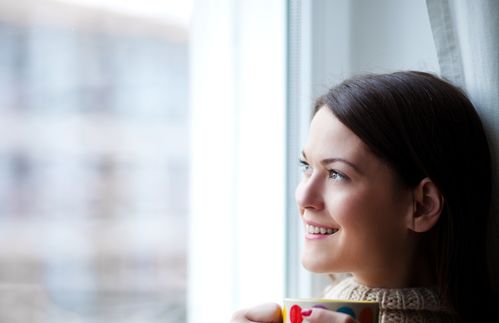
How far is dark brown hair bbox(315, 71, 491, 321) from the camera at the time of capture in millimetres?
1055

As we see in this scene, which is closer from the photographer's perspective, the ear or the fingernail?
the fingernail

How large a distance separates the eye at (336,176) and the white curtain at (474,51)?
244mm

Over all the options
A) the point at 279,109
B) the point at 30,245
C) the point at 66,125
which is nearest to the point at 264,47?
the point at 279,109

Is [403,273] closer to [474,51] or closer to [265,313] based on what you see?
[265,313]

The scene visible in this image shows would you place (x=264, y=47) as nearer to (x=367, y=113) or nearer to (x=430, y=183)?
(x=367, y=113)

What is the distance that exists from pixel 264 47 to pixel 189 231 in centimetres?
34

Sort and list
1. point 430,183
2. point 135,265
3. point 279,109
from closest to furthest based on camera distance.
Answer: point 430,183, point 135,265, point 279,109

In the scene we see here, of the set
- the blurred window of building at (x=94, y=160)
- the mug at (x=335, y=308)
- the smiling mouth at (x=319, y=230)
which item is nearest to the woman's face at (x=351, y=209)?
the smiling mouth at (x=319, y=230)

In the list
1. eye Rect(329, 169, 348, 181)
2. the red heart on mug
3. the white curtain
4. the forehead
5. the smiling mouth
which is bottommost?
the red heart on mug

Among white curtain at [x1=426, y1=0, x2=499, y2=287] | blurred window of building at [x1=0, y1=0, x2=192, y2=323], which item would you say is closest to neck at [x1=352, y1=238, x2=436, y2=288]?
white curtain at [x1=426, y1=0, x2=499, y2=287]

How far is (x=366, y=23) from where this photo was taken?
134cm

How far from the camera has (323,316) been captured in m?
0.91

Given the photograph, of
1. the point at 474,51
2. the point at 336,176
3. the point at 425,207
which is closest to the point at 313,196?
the point at 336,176

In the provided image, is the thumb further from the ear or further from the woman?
the ear
